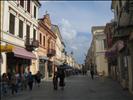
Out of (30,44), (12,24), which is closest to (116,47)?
(12,24)

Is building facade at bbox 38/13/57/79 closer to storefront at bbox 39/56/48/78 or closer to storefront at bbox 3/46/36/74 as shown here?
storefront at bbox 39/56/48/78

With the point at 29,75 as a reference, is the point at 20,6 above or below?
above

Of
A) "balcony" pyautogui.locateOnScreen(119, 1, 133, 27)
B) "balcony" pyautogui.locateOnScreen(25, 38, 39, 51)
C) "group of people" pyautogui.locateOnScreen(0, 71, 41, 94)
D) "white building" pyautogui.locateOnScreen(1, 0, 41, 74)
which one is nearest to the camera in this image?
"balcony" pyautogui.locateOnScreen(119, 1, 133, 27)

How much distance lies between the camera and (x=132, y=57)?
1925 centimetres

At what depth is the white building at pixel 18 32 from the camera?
26.2 m

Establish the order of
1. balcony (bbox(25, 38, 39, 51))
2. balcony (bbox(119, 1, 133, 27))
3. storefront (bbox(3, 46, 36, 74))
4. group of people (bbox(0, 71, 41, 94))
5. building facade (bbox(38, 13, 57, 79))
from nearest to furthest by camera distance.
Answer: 1. balcony (bbox(119, 1, 133, 27))
2. group of people (bbox(0, 71, 41, 94))
3. storefront (bbox(3, 46, 36, 74))
4. balcony (bbox(25, 38, 39, 51))
5. building facade (bbox(38, 13, 57, 79))

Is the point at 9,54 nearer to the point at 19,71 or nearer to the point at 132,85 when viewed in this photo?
the point at 19,71

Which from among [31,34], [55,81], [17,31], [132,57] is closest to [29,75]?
[55,81]

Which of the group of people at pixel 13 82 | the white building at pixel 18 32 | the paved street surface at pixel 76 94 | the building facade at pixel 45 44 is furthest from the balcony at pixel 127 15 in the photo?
the building facade at pixel 45 44

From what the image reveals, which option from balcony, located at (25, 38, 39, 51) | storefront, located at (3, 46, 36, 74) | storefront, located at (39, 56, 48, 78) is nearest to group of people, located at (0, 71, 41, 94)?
storefront, located at (3, 46, 36, 74)

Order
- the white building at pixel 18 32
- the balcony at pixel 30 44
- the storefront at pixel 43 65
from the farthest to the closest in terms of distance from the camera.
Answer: the storefront at pixel 43 65
the balcony at pixel 30 44
the white building at pixel 18 32

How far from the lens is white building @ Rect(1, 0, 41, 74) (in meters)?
26.2

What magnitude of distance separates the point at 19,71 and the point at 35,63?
A: 7280 millimetres

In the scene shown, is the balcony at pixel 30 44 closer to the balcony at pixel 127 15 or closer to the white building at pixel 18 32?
the white building at pixel 18 32
